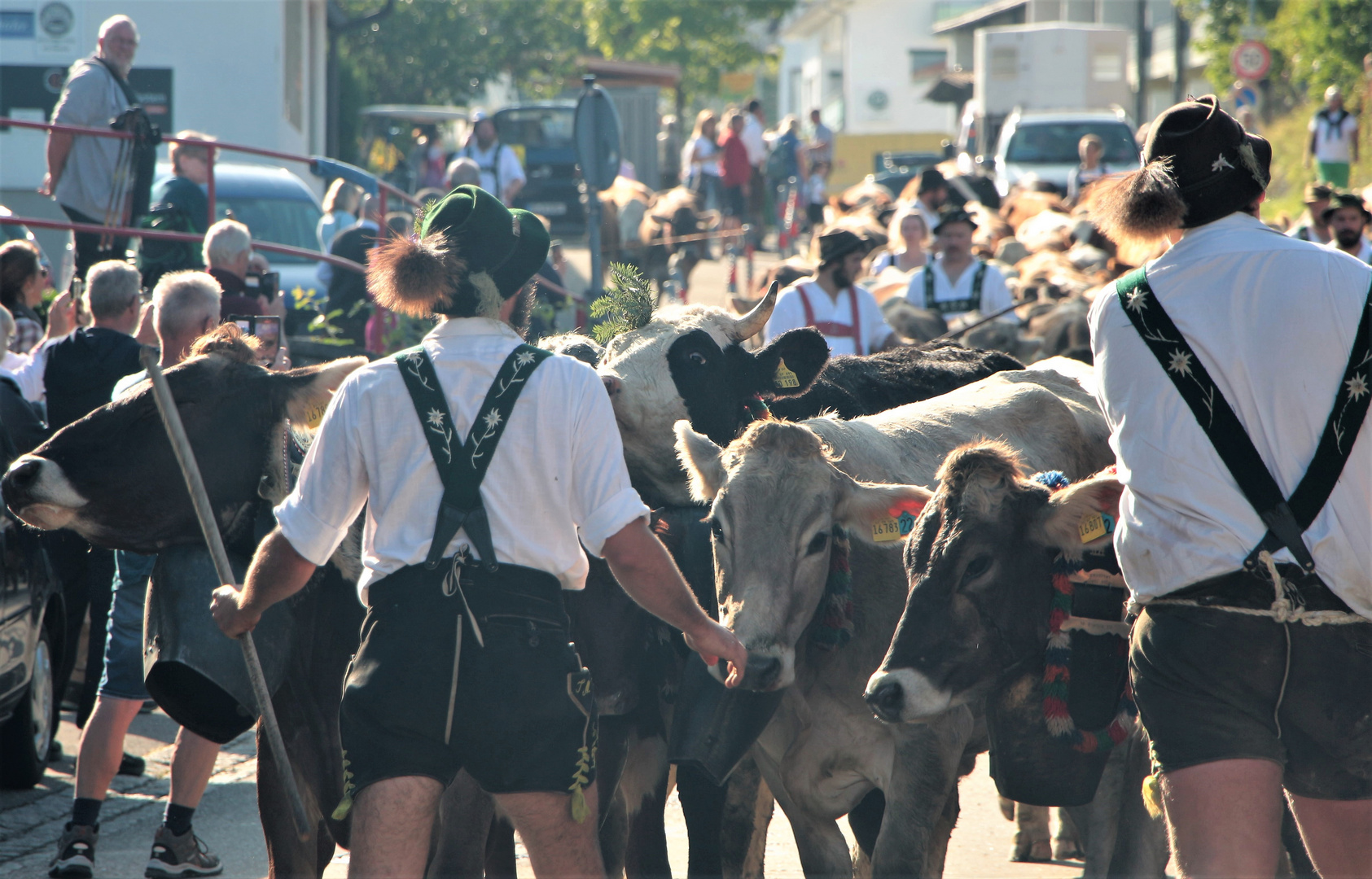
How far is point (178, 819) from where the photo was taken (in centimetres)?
525

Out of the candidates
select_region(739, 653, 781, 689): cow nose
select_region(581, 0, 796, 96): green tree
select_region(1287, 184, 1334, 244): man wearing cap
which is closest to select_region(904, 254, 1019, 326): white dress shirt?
select_region(1287, 184, 1334, 244): man wearing cap

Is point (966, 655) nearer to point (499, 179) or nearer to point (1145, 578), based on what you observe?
point (1145, 578)

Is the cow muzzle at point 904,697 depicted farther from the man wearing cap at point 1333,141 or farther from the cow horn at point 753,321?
the man wearing cap at point 1333,141

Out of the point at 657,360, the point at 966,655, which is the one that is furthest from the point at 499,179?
the point at 966,655

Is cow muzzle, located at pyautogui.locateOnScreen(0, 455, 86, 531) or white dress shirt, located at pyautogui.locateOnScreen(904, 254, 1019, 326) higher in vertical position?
white dress shirt, located at pyautogui.locateOnScreen(904, 254, 1019, 326)

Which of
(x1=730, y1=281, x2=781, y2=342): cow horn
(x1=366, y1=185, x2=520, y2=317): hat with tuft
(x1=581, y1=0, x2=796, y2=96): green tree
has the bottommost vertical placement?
(x1=730, y1=281, x2=781, y2=342): cow horn

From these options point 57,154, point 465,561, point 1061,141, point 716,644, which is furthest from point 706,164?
point 465,561

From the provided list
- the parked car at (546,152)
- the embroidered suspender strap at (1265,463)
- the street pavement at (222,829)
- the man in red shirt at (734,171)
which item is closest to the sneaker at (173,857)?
the street pavement at (222,829)

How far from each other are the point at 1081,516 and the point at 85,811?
3.71 m

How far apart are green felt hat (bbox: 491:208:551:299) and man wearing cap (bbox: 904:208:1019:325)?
6.24m

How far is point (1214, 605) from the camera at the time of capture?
10.4ft

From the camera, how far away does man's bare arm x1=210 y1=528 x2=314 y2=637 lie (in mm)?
3494

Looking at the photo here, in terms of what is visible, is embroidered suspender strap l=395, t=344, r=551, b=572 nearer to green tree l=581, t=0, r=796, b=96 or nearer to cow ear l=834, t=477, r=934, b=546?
cow ear l=834, t=477, r=934, b=546

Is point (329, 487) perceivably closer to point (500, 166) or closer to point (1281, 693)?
point (1281, 693)
